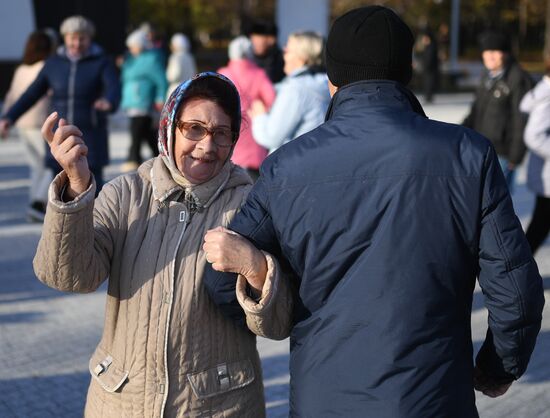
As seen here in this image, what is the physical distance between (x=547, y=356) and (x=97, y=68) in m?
4.93

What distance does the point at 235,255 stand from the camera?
7.23 feet

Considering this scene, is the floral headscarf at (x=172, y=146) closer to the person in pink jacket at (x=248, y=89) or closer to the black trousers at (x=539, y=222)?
the person in pink jacket at (x=248, y=89)

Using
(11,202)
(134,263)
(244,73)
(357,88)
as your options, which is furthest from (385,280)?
(11,202)

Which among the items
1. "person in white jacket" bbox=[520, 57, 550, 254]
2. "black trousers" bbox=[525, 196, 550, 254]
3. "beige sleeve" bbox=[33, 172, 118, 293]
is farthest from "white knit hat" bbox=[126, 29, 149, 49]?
"beige sleeve" bbox=[33, 172, 118, 293]

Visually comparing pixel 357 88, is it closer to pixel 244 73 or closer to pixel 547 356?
pixel 547 356

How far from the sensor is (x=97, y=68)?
8461 mm

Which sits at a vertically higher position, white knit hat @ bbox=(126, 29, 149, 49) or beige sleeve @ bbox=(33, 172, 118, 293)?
beige sleeve @ bbox=(33, 172, 118, 293)

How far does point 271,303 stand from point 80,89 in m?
6.50

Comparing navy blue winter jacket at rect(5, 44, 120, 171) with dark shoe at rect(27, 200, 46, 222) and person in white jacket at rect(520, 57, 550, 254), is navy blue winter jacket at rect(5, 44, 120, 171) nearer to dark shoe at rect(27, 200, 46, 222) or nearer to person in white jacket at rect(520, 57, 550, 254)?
dark shoe at rect(27, 200, 46, 222)

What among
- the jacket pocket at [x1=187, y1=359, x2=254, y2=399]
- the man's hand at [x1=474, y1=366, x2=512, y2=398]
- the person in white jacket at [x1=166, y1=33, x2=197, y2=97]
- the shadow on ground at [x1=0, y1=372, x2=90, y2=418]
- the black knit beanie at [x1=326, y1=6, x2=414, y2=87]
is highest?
the black knit beanie at [x1=326, y1=6, x2=414, y2=87]

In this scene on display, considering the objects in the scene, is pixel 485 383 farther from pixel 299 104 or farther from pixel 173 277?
pixel 299 104

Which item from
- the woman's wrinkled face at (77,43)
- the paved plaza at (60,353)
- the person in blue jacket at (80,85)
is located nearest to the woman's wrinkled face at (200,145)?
the paved plaza at (60,353)

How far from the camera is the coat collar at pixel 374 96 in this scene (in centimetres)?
218

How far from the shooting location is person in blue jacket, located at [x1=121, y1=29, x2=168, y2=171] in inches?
466
